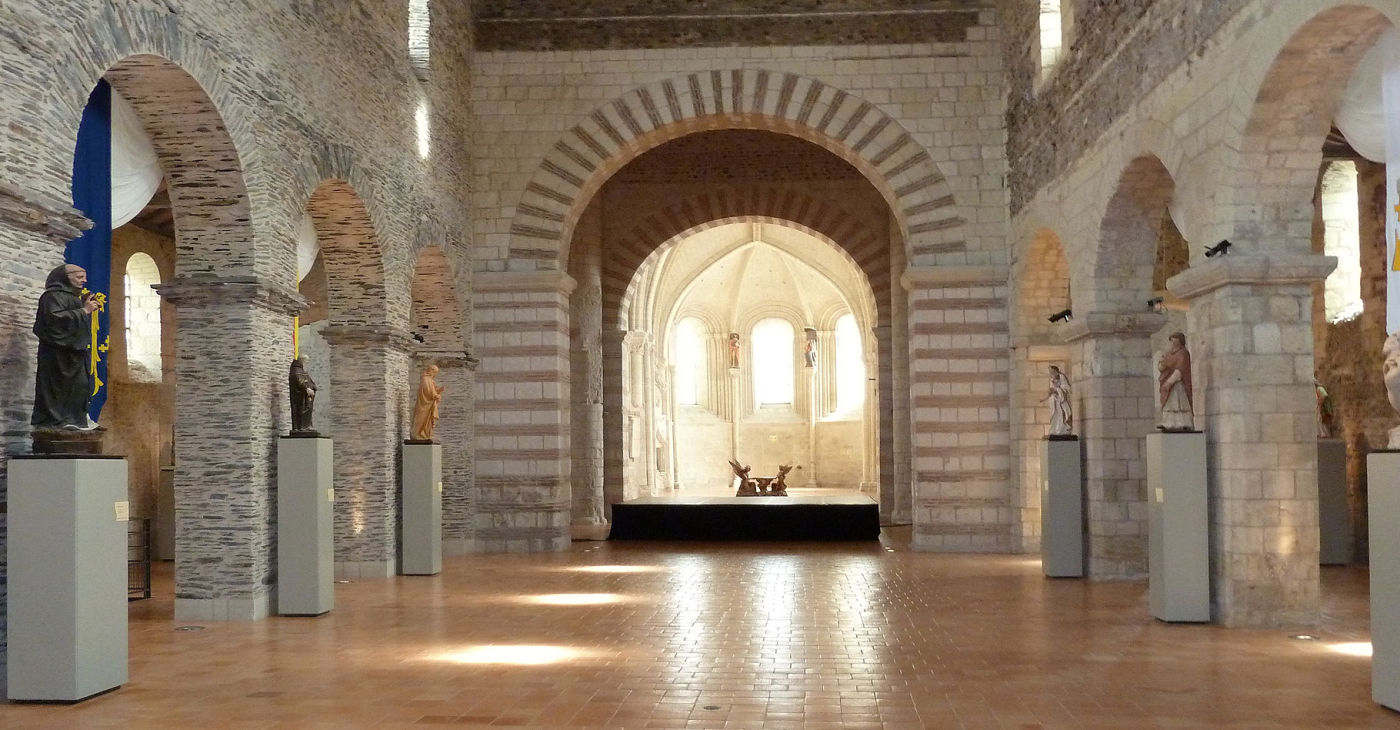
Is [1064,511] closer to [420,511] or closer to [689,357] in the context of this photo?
[420,511]

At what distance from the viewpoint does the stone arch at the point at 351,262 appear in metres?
14.1

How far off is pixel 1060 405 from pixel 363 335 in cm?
783

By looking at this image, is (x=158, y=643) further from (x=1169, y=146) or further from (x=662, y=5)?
(x=662, y=5)

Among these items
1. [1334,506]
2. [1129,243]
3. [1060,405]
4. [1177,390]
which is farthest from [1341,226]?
[1177,390]

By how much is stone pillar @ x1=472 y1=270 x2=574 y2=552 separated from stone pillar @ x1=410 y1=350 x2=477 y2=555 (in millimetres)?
347

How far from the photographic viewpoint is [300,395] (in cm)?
1166

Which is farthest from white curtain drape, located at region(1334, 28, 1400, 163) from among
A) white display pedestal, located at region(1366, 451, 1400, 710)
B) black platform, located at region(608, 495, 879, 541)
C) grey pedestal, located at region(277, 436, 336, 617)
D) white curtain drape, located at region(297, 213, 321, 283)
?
black platform, located at region(608, 495, 879, 541)

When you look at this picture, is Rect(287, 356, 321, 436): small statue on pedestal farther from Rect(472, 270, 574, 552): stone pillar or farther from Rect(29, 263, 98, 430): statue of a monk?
Rect(472, 270, 574, 552): stone pillar

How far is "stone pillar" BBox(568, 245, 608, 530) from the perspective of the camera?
23.5m

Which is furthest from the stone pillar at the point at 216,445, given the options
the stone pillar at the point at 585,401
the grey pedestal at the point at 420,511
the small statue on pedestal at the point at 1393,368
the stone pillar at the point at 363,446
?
the stone pillar at the point at 585,401

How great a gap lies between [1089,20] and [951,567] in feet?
21.1

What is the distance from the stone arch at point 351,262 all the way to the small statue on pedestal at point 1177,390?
8202 millimetres

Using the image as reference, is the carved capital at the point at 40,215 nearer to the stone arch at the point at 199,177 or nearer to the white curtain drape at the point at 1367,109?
the stone arch at the point at 199,177

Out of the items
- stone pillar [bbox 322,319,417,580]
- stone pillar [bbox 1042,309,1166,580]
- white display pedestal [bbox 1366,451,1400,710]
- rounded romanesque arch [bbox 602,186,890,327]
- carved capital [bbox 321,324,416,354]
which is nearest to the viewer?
white display pedestal [bbox 1366,451,1400,710]
